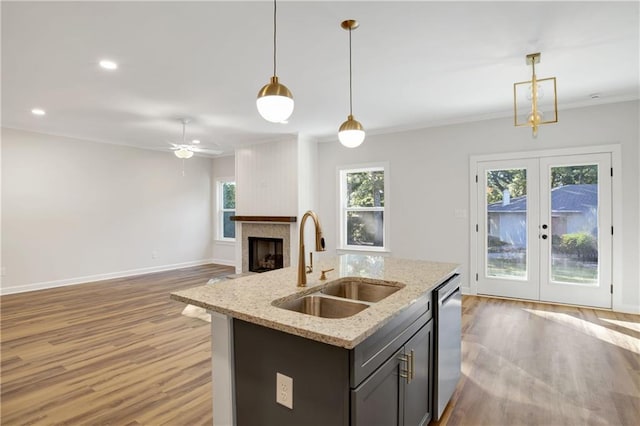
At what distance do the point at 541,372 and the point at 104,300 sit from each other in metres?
5.37

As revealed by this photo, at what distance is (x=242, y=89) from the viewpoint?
3799mm

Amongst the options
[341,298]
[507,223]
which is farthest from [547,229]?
[341,298]

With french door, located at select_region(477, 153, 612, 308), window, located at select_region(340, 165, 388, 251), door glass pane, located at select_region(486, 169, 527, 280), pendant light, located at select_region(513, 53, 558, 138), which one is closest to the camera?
pendant light, located at select_region(513, 53, 558, 138)

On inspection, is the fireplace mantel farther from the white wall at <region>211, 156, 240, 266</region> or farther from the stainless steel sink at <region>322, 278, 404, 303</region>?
the stainless steel sink at <region>322, 278, 404, 303</region>

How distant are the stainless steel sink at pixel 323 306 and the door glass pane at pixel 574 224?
403cm

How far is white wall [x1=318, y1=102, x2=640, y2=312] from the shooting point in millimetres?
4125

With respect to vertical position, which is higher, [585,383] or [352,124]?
[352,124]

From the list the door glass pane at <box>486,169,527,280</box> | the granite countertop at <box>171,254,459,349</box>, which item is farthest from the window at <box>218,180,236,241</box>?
the granite countertop at <box>171,254,459,349</box>

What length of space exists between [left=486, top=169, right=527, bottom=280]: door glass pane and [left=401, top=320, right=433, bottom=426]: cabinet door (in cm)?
349

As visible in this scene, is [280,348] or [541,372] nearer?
[280,348]

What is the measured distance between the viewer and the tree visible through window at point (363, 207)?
19.6ft

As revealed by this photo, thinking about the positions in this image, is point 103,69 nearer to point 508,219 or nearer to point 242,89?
point 242,89

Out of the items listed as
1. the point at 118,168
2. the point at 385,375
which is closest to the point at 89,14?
the point at 385,375

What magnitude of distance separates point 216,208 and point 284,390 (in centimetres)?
732
